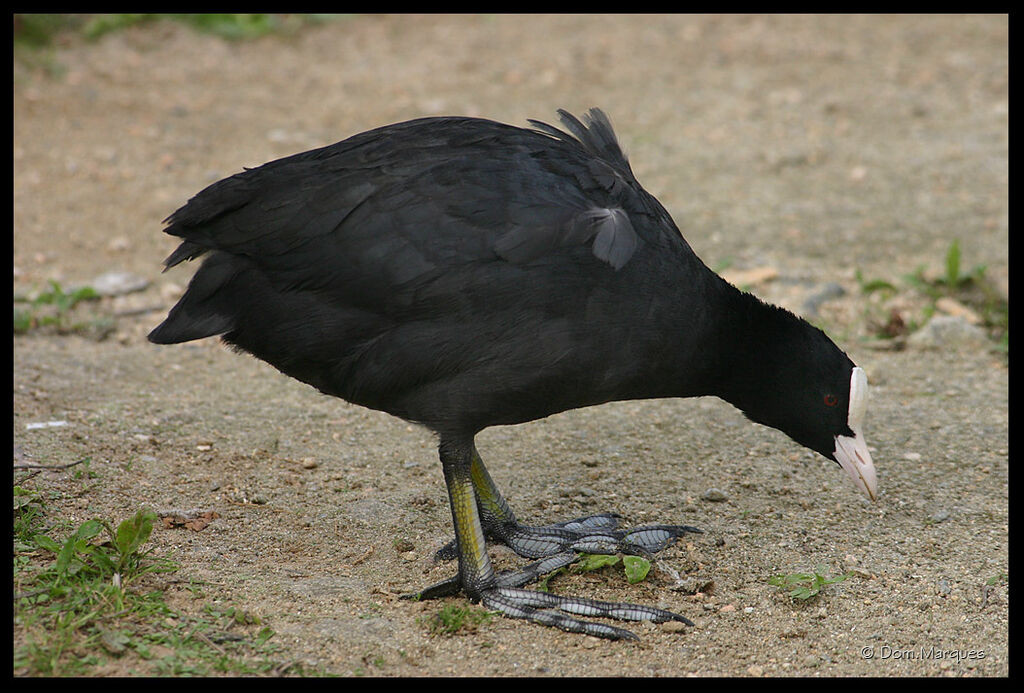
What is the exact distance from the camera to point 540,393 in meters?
4.08

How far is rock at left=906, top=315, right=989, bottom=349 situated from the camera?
7035 millimetres

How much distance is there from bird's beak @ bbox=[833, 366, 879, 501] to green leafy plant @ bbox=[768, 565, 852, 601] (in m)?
0.40

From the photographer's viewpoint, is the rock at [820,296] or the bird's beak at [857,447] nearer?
the bird's beak at [857,447]

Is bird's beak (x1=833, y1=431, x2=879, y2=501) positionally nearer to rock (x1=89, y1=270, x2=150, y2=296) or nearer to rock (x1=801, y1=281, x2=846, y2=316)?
rock (x1=801, y1=281, x2=846, y2=316)

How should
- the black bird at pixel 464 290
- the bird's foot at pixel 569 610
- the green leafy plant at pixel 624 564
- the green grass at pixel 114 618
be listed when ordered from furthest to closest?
the green leafy plant at pixel 624 564 < the bird's foot at pixel 569 610 < the black bird at pixel 464 290 < the green grass at pixel 114 618

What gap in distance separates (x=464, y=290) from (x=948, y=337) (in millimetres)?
4225

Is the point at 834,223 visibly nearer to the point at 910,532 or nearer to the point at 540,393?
the point at 910,532

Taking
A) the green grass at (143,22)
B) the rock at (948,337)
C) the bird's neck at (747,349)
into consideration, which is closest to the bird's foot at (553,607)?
the bird's neck at (747,349)

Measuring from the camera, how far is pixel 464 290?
3.97 metres

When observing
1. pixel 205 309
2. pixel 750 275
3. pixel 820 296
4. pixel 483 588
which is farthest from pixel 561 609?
pixel 750 275

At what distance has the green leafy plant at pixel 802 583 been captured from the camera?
14.4 feet

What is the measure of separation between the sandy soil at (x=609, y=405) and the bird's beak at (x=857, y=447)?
0.37 m

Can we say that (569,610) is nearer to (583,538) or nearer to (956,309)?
(583,538)

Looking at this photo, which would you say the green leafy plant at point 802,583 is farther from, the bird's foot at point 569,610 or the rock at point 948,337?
the rock at point 948,337
